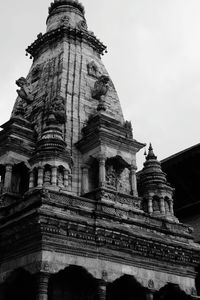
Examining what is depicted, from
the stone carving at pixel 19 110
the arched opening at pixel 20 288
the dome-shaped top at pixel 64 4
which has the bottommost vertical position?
the arched opening at pixel 20 288

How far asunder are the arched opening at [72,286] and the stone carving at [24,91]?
10.2 m

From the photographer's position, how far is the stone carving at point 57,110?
20.8 m

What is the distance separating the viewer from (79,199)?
17453mm

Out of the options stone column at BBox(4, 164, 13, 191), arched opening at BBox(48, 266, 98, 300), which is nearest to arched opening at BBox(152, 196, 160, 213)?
arched opening at BBox(48, 266, 98, 300)

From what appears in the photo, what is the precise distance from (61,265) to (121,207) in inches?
169

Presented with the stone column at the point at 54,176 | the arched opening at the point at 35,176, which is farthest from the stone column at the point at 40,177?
the stone column at the point at 54,176

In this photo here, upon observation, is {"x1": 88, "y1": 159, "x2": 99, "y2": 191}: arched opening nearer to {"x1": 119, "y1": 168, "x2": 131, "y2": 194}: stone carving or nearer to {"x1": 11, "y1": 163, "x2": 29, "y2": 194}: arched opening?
{"x1": 119, "y1": 168, "x2": 131, "y2": 194}: stone carving

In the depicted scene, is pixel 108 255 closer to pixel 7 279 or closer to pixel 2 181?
pixel 7 279

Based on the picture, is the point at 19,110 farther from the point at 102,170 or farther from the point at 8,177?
the point at 102,170

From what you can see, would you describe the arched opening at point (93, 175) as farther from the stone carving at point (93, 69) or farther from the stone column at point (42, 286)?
the stone column at point (42, 286)

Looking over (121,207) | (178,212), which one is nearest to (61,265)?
(121,207)

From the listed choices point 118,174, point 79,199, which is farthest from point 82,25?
point 79,199

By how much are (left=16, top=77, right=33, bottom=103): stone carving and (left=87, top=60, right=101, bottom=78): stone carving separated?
3.46 metres

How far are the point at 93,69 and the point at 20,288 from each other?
41.6ft
